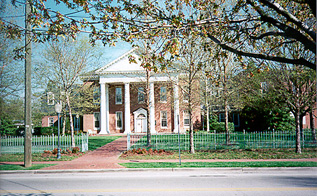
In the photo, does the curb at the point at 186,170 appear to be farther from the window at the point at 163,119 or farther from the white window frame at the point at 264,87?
the window at the point at 163,119

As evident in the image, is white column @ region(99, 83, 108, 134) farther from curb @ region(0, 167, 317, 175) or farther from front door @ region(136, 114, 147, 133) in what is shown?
curb @ region(0, 167, 317, 175)

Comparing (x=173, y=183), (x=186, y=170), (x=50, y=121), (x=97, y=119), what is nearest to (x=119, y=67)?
(x=97, y=119)

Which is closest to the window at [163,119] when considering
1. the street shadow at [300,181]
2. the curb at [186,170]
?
the curb at [186,170]

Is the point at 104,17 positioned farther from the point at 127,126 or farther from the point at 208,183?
the point at 127,126

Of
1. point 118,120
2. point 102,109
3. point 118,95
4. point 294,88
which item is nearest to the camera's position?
point 294,88

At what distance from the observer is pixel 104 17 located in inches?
208

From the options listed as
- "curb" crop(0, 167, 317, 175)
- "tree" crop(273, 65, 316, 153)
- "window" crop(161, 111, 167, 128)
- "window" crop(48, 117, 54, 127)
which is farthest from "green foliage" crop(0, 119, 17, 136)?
"window" crop(48, 117, 54, 127)

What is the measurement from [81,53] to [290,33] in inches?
616

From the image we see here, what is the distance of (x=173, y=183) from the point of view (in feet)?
25.0

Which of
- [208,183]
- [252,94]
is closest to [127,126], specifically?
[252,94]

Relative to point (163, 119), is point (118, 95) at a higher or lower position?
higher

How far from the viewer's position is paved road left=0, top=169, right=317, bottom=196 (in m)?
6.57

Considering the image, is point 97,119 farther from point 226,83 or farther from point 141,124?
point 226,83

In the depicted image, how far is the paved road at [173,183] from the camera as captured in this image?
6570 mm
